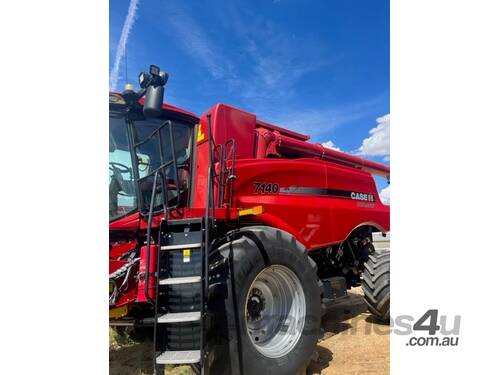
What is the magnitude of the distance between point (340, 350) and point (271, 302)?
1.22 metres

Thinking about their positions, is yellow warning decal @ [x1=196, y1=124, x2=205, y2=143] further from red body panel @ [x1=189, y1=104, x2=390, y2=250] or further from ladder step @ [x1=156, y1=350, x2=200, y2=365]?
ladder step @ [x1=156, y1=350, x2=200, y2=365]

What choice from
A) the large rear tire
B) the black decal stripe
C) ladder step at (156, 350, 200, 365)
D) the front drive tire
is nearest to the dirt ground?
the large rear tire

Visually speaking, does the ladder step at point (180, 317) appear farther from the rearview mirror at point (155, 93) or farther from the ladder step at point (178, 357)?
the rearview mirror at point (155, 93)

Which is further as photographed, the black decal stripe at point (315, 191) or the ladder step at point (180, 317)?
the black decal stripe at point (315, 191)

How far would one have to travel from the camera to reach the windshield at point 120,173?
162 inches

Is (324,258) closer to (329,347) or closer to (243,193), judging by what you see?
(329,347)

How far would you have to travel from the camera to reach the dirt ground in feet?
12.6

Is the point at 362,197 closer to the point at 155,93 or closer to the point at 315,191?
the point at 315,191

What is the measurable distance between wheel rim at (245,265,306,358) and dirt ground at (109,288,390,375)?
1.73 feet

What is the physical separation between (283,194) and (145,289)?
7.10ft

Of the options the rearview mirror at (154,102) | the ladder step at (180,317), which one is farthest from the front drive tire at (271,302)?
the rearview mirror at (154,102)

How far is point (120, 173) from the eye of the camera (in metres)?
4.19

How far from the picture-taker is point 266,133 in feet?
16.1

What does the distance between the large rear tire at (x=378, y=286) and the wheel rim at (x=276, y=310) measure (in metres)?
1.67
